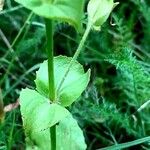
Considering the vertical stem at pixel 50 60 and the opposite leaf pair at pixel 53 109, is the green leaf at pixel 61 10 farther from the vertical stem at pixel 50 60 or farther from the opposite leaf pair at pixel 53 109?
the opposite leaf pair at pixel 53 109

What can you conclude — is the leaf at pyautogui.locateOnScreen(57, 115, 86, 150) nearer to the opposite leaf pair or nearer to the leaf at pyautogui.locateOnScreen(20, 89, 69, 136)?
Result: the opposite leaf pair

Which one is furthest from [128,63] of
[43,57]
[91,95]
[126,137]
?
[43,57]

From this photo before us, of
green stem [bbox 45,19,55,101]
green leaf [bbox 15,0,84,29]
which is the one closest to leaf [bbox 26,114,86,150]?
green stem [bbox 45,19,55,101]

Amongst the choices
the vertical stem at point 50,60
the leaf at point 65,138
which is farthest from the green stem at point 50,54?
the leaf at point 65,138

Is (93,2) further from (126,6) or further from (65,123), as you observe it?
(126,6)

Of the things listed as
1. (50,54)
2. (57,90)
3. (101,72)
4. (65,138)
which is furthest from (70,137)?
(101,72)

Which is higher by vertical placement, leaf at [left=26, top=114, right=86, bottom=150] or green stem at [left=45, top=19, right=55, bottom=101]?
green stem at [left=45, top=19, right=55, bottom=101]
